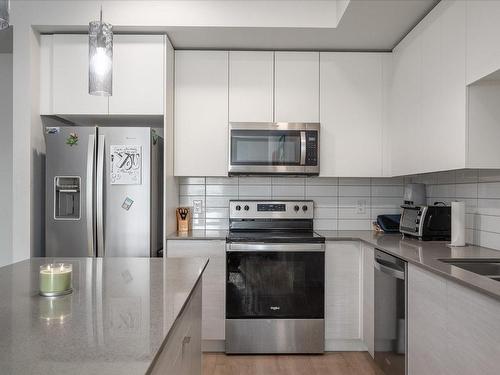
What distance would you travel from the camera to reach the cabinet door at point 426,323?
1.63 metres

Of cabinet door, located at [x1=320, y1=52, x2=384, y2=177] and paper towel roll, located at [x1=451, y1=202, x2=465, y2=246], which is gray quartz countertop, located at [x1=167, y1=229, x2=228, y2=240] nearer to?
cabinet door, located at [x1=320, y1=52, x2=384, y2=177]

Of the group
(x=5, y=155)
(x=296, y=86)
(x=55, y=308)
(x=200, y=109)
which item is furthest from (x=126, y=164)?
(x=55, y=308)

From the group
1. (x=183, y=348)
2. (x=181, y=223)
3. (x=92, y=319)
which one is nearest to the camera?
(x=92, y=319)

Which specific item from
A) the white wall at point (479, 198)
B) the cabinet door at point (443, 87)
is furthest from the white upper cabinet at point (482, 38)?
the white wall at point (479, 198)

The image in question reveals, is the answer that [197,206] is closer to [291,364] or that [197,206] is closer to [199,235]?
[199,235]

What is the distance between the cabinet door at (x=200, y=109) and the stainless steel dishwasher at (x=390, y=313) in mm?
1383

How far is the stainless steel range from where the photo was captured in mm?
2762

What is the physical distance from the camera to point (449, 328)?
1570mm

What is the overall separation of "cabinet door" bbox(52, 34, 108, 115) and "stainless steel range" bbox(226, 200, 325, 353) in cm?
142

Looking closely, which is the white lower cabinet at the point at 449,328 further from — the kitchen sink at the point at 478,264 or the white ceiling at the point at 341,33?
the white ceiling at the point at 341,33

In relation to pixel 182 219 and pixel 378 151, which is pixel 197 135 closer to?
pixel 182 219

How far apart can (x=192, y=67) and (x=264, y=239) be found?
4.71 ft

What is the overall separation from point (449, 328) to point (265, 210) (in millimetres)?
1838

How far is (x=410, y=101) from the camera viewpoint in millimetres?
2648
